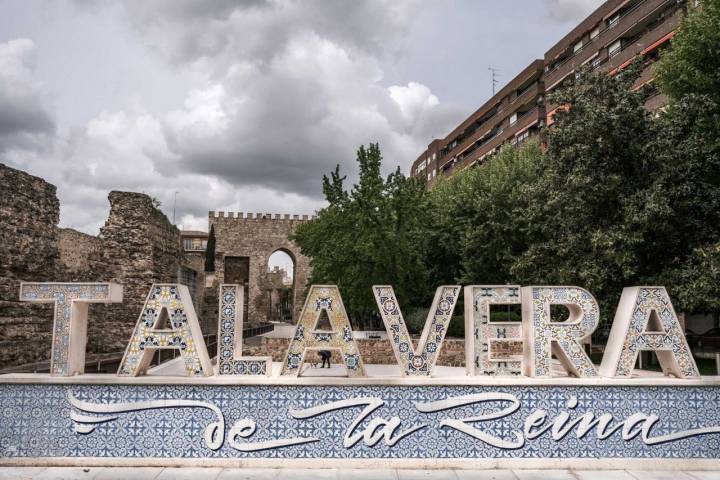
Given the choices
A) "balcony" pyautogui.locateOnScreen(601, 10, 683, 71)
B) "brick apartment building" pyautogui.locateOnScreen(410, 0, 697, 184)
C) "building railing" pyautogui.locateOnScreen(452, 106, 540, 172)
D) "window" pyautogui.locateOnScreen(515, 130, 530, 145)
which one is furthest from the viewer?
"window" pyautogui.locateOnScreen(515, 130, 530, 145)

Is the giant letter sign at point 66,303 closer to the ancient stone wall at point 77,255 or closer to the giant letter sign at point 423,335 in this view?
the giant letter sign at point 423,335

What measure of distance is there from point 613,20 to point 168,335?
112 feet

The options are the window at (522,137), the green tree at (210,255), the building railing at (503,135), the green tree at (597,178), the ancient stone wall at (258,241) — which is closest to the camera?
the green tree at (597,178)

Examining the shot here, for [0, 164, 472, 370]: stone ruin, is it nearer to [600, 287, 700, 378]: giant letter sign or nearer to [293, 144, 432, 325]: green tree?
[293, 144, 432, 325]: green tree

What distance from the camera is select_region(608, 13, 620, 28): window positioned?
31141 mm

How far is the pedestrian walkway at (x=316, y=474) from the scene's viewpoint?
541cm

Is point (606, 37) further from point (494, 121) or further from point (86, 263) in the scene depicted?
point (86, 263)

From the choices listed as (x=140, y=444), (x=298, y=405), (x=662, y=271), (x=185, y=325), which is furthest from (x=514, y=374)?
(x=662, y=271)

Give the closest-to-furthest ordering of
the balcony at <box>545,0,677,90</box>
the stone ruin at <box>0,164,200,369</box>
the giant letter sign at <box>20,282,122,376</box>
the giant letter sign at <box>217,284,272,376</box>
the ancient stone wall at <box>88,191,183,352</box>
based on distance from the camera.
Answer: the giant letter sign at <box>20,282,122,376</box>
the giant letter sign at <box>217,284,272,376</box>
the stone ruin at <box>0,164,200,369</box>
the ancient stone wall at <box>88,191,183,352</box>
the balcony at <box>545,0,677,90</box>

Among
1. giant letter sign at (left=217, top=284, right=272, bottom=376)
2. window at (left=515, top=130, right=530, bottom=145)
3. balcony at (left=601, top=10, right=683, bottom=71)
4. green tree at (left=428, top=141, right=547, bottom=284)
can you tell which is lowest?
giant letter sign at (left=217, top=284, right=272, bottom=376)

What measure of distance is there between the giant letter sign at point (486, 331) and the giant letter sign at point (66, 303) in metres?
4.18

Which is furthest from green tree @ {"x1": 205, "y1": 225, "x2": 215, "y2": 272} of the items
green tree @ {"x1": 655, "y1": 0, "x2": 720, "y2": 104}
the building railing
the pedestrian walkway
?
the pedestrian walkway

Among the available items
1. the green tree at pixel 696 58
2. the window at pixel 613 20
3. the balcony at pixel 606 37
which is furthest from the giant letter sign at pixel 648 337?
the window at pixel 613 20

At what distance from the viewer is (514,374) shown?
609 cm
